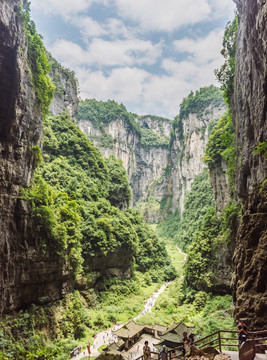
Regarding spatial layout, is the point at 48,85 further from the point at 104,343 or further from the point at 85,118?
the point at 85,118

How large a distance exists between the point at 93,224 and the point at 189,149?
171 ft

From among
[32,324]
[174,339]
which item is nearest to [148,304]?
[174,339]

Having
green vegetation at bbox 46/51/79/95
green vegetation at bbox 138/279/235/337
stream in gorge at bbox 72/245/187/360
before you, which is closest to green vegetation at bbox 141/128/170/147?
green vegetation at bbox 46/51/79/95

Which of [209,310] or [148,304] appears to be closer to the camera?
[209,310]

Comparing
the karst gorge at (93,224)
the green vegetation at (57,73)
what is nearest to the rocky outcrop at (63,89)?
the green vegetation at (57,73)

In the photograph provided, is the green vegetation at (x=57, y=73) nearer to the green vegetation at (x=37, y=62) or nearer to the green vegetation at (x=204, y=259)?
the green vegetation at (x=37, y=62)

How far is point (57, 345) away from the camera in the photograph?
1538 centimetres

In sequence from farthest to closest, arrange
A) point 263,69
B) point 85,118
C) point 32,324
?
point 85,118, point 32,324, point 263,69

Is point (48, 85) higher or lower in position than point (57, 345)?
higher

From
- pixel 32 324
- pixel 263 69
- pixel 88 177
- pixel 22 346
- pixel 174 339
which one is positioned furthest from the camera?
pixel 88 177

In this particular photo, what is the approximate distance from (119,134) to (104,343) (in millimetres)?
67534

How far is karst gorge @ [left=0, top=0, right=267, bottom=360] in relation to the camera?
35.6 feet

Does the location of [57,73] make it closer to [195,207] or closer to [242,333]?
[195,207]

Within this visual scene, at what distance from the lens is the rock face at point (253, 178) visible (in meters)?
8.55
